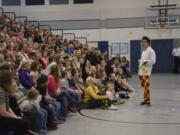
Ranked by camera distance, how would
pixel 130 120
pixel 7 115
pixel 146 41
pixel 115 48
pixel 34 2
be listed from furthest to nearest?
pixel 34 2 → pixel 115 48 → pixel 146 41 → pixel 130 120 → pixel 7 115

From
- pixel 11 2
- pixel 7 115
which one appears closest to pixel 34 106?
pixel 7 115

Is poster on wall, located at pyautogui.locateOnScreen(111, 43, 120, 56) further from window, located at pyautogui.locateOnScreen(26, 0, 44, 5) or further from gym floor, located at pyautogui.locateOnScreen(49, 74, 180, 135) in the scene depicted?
gym floor, located at pyautogui.locateOnScreen(49, 74, 180, 135)

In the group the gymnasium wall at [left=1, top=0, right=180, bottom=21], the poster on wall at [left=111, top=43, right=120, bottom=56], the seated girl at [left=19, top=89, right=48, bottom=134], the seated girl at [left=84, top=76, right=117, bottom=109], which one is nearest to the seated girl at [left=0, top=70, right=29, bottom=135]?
the seated girl at [left=19, top=89, right=48, bottom=134]

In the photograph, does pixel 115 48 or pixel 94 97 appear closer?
pixel 94 97

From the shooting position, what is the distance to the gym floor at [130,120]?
739cm

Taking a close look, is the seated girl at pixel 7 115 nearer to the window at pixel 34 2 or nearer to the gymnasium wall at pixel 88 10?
the gymnasium wall at pixel 88 10

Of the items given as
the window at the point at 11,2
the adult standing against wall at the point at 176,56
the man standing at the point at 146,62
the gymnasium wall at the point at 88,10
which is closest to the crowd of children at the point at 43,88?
the man standing at the point at 146,62

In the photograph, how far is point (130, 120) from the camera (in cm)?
841

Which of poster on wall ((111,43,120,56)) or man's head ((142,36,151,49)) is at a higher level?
man's head ((142,36,151,49))

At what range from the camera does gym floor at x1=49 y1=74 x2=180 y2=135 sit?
24.2 ft

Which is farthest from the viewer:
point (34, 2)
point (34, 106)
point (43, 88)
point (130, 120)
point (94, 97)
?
point (34, 2)

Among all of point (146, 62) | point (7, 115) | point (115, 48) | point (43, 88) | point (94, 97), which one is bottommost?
point (94, 97)

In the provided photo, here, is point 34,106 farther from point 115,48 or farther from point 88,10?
point 88,10

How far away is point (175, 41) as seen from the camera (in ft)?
73.9
